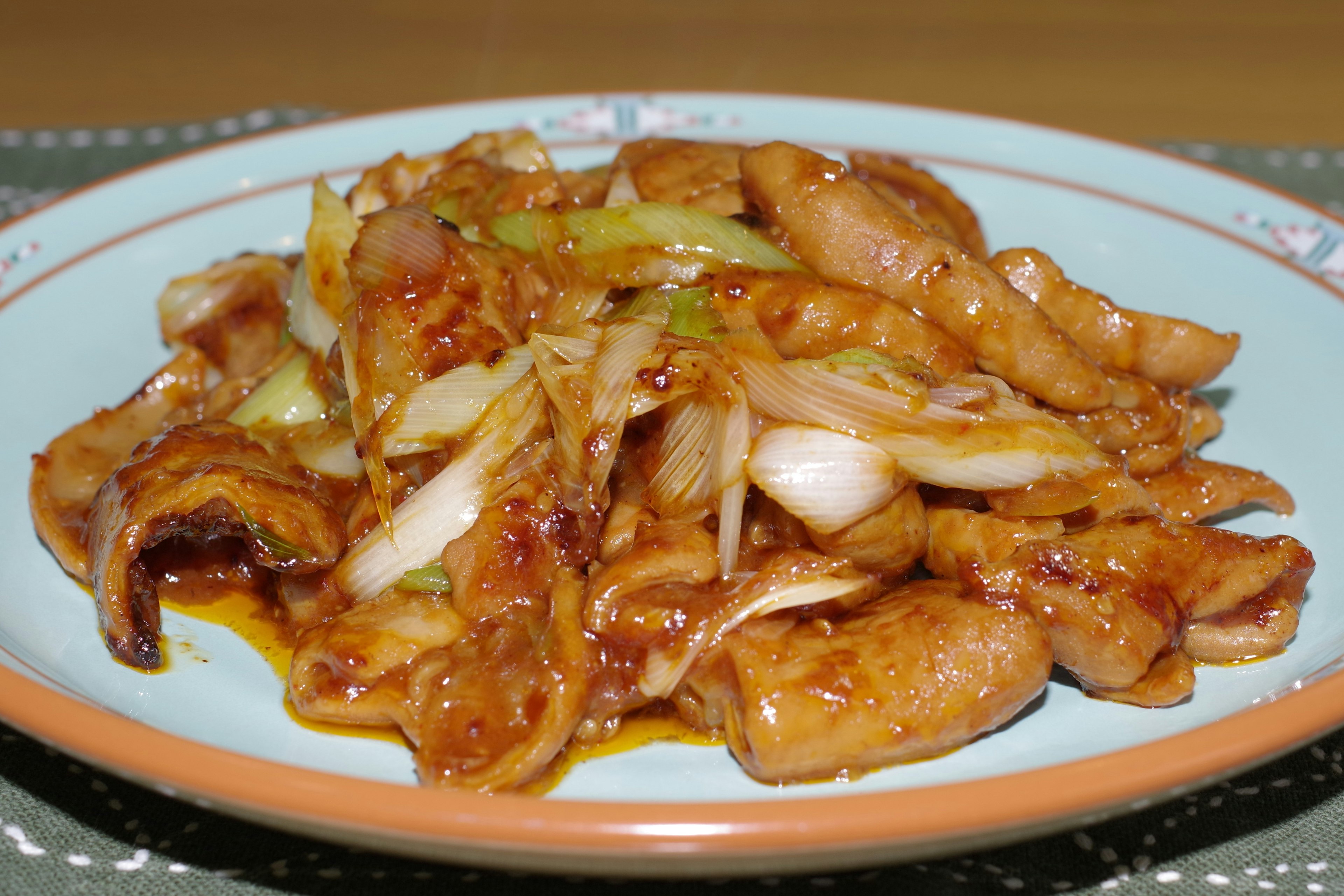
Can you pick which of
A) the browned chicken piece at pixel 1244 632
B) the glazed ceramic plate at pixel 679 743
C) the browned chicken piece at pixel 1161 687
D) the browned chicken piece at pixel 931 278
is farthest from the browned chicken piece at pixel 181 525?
the browned chicken piece at pixel 1244 632

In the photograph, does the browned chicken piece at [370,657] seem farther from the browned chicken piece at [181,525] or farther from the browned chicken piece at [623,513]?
the browned chicken piece at [623,513]

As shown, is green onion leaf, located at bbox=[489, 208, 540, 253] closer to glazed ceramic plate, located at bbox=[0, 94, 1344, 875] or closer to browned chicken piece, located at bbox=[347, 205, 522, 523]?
browned chicken piece, located at bbox=[347, 205, 522, 523]

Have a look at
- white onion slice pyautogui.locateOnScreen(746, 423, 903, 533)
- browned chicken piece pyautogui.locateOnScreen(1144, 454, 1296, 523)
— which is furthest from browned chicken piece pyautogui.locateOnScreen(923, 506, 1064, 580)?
browned chicken piece pyautogui.locateOnScreen(1144, 454, 1296, 523)

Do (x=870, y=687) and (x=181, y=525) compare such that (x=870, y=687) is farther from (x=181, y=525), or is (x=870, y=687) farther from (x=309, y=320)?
(x=309, y=320)

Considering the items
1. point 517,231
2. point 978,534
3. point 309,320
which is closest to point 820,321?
point 978,534

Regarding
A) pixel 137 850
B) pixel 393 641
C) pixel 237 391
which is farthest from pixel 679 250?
pixel 137 850
